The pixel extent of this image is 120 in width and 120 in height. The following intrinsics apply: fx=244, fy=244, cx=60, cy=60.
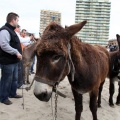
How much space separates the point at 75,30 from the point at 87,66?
1141mm

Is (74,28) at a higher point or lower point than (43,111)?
higher

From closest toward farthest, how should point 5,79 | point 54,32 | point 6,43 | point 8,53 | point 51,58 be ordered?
point 51,58 → point 54,32 → point 6,43 → point 8,53 → point 5,79

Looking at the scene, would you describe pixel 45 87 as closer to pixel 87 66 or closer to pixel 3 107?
pixel 87 66

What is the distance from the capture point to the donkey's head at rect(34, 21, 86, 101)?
3.22 m

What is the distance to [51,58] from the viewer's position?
3250 mm

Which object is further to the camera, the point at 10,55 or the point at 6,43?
the point at 10,55

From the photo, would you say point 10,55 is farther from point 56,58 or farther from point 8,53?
point 56,58

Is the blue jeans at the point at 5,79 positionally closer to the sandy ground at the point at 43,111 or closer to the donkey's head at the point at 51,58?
the sandy ground at the point at 43,111

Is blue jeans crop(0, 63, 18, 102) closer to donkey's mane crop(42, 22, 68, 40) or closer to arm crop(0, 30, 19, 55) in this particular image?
arm crop(0, 30, 19, 55)

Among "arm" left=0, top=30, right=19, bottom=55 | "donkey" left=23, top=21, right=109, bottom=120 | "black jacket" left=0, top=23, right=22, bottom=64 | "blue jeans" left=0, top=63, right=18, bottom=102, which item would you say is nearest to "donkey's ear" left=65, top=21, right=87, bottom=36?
"donkey" left=23, top=21, right=109, bottom=120

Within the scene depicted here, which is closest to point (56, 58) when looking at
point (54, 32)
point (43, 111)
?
point (54, 32)

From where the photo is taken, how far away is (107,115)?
6.16 meters

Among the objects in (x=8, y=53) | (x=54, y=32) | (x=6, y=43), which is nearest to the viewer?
(x=54, y=32)

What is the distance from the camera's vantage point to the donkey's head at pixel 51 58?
10.6ft
